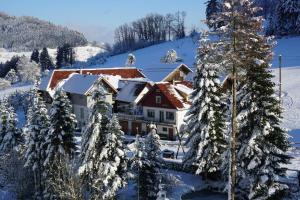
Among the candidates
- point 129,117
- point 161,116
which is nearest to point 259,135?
point 161,116

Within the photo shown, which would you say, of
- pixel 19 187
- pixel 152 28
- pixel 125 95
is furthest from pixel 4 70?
pixel 19 187

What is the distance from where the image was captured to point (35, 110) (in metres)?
40.6

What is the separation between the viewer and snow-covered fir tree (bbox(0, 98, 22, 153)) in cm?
4769

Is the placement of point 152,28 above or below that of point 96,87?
above

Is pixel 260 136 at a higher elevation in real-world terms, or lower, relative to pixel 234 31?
lower

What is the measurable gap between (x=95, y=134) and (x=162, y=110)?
78.8 ft

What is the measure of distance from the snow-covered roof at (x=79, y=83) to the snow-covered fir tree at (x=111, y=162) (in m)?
29.9

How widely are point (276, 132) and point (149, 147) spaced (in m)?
11.3

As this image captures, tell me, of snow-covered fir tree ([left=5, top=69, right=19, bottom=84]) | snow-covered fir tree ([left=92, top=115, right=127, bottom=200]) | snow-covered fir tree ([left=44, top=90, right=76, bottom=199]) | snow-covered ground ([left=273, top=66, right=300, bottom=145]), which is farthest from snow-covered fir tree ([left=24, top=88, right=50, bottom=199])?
snow-covered fir tree ([left=5, top=69, right=19, bottom=84])

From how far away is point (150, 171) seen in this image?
118 feet

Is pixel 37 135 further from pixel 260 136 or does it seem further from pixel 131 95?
pixel 131 95

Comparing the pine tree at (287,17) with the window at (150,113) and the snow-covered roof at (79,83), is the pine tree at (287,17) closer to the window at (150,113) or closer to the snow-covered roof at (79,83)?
the snow-covered roof at (79,83)

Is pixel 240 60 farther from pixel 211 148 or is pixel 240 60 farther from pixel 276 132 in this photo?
pixel 211 148

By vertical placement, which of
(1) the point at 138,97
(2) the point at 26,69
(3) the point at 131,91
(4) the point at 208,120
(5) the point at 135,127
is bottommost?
(5) the point at 135,127
